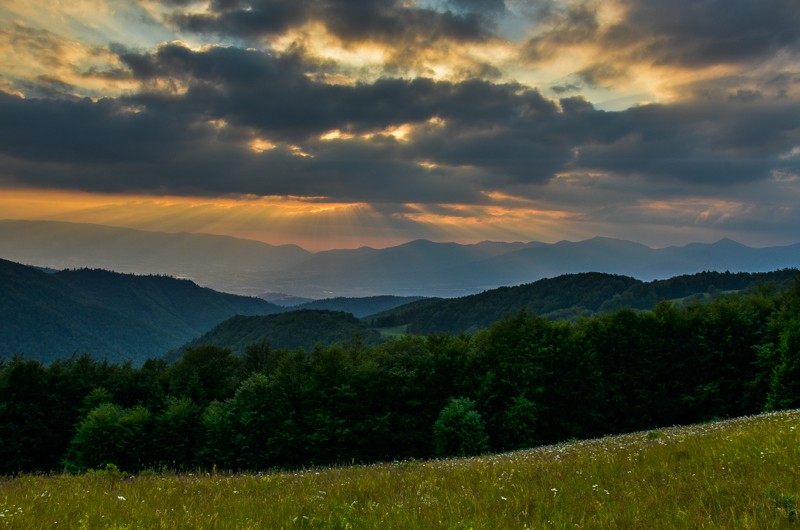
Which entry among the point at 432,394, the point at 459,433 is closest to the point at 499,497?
the point at 459,433

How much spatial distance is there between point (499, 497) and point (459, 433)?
154ft

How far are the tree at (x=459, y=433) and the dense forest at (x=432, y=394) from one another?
0.51 ft

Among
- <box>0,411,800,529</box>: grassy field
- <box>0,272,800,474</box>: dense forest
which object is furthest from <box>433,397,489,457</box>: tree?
<box>0,411,800,529</box>: grassy field

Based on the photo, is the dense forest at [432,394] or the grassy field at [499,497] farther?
the dense forest at [432,394]

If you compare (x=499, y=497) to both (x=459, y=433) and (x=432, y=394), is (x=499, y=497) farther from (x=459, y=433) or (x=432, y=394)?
(x=432, y=394)

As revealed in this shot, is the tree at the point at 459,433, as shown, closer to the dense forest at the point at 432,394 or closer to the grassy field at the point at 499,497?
the dense forest at the point at 432,394

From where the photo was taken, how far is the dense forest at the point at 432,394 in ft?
185

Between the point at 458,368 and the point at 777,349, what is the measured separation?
37.5 meters

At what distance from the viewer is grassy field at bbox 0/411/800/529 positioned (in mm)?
6781

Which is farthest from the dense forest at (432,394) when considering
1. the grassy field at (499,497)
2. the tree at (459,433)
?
the grassy field at (499,497)

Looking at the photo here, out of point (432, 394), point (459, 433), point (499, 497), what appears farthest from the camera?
point (432, 394)

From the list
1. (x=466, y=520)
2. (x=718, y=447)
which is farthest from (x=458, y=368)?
(x=466, y=520)

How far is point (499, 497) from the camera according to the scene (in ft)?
27.8

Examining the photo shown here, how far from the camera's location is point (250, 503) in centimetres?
913
